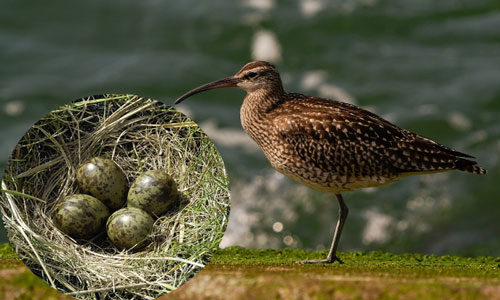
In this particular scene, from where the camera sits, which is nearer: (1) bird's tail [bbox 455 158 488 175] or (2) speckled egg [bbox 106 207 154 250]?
(2) speckled egg [bbox 106 207 154 250]

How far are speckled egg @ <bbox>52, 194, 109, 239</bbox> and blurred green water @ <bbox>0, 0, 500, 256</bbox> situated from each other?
708cm

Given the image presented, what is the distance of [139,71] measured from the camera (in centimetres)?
1667

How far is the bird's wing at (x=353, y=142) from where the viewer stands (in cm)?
717

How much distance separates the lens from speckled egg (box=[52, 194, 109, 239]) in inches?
223

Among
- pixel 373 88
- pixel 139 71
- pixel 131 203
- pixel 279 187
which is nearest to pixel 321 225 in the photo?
pixel 279 187

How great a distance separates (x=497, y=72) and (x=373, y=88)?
113 inches

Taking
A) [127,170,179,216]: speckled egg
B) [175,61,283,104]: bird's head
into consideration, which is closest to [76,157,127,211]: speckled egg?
[127,170,179,216]: speckled egg

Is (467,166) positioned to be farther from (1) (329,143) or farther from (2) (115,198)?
(2) (115,198)

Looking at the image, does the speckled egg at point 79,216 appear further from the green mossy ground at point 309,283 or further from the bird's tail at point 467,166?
the bird's tail at point 467,166

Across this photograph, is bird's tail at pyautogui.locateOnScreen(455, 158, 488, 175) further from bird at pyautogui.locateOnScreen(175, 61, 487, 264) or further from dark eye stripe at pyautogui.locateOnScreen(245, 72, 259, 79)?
dark eye stripe at pyautogui.locateOnScreen(245, 72, 259, 79)

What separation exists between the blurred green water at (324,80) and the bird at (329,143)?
18.0 feet

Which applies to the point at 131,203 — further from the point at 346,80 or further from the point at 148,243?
the point at 346,80

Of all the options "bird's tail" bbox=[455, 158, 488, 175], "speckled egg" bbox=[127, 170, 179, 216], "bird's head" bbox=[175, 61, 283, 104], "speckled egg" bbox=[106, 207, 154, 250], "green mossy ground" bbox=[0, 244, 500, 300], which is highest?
"bird's head" bbox=[175, 61, 283, 104]

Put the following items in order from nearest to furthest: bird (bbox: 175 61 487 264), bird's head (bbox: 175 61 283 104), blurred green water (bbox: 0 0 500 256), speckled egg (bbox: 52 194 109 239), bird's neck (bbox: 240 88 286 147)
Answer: speckled egg (bbox: 52 194 109 239)
bird (bbox: 175 61 487 264)
bird's neck (bbox: 240 88 286 147)
bird's head (bbox: 175 61 283 104)
blurred green water (bbox: 0 0 500 256)
